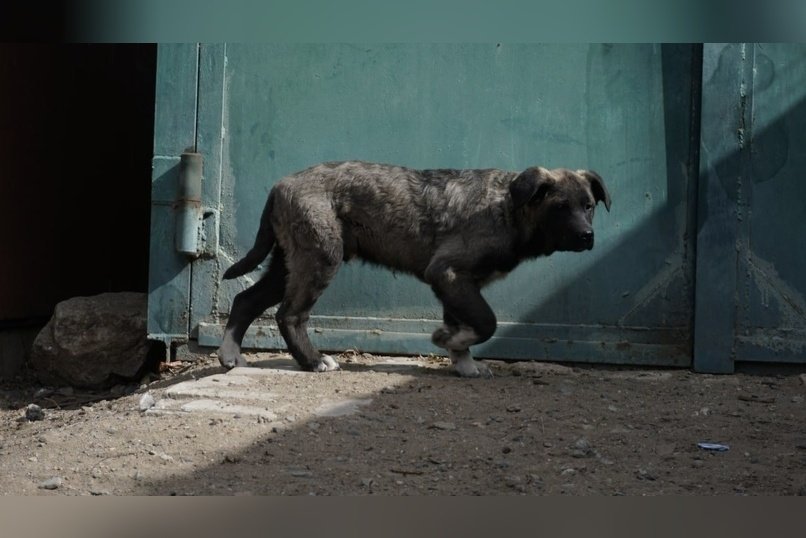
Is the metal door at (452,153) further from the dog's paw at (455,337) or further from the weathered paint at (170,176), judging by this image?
the dog's paw at (455,337)

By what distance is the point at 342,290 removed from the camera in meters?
7.11

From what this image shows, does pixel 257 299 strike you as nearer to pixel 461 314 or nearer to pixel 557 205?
pixel 461 314

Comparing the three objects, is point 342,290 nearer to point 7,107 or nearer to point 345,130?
point 345,130

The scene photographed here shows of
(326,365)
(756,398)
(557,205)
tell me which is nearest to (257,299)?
(326,365)

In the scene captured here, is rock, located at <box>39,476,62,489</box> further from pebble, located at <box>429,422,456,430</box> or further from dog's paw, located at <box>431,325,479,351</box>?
dog's paw, located at <box>431,325,479,351</box>

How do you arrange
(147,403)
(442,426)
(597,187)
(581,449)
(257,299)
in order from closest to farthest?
(581,449)
(442,426)
(147,403)
(597,187)
(257,299)

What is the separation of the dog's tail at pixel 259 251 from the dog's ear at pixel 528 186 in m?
1.59

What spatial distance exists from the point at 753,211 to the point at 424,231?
2.35 meters

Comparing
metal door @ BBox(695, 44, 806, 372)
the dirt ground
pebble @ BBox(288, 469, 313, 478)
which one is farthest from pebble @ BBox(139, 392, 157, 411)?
metal door @ BBox(695, 44, 806, 372)

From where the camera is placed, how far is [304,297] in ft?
20.6

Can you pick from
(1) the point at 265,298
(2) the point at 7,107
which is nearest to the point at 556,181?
(1) the point at 265,298

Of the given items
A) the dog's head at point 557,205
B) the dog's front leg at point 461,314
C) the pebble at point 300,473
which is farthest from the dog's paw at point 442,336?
the pebble at point 300,473

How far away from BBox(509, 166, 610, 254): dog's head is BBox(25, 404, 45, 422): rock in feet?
12.0

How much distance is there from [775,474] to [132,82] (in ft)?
30.7
